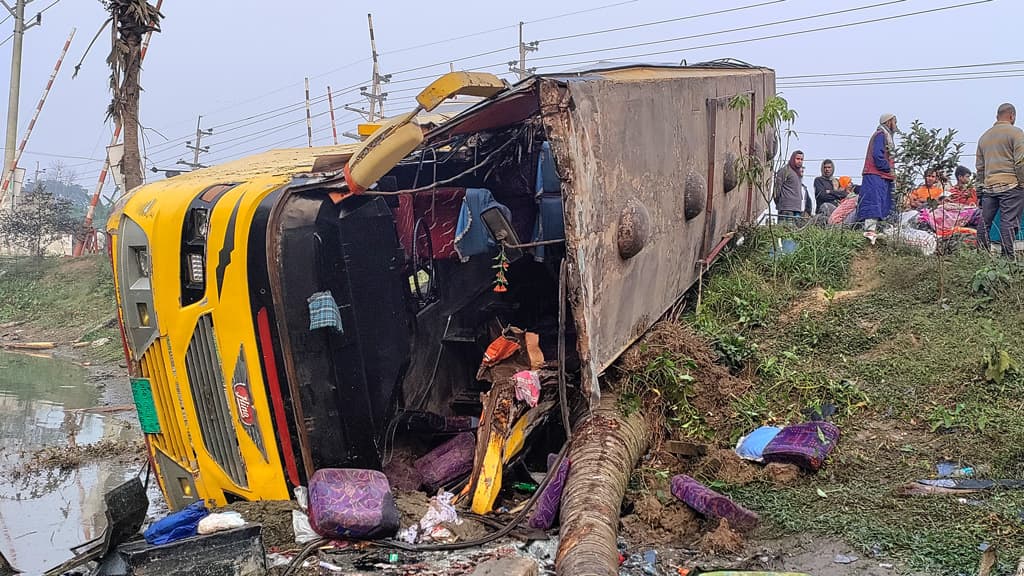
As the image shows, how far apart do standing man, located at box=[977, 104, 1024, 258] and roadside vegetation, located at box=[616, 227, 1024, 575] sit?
0.58 meters

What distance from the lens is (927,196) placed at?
8.60 meters

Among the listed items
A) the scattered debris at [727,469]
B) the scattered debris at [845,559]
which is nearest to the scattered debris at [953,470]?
the scattered debris at [727,469]

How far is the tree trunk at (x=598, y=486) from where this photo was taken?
3264mm

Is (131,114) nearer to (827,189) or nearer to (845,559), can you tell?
(827,189)

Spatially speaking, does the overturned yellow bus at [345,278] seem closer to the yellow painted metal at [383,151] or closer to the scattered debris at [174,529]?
the yellow painted metal at [383,151]

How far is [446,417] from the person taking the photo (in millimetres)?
5238

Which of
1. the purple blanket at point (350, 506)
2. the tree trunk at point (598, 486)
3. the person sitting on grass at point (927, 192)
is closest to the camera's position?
the tree trunk at point (598, 486)

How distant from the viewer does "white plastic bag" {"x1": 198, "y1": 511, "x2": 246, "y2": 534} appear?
3.73m

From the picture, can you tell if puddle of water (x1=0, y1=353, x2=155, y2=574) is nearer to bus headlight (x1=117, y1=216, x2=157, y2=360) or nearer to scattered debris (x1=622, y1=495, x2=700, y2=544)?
bus headlight (x1=117, y1=216, x2=157, y2=360)

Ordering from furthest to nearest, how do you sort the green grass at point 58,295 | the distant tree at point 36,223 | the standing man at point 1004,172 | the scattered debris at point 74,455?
1. the distant tree at point 36,223
2. the green grass at point 58,295
3. the standing man at point 1004,172
4. the scattered debris at point 74,455

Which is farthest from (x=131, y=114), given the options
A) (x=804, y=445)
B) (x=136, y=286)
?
(x=804, y=445)

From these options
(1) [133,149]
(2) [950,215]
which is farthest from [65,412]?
(2) [950,215]

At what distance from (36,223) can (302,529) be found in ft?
57.2

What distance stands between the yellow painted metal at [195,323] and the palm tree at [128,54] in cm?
693
